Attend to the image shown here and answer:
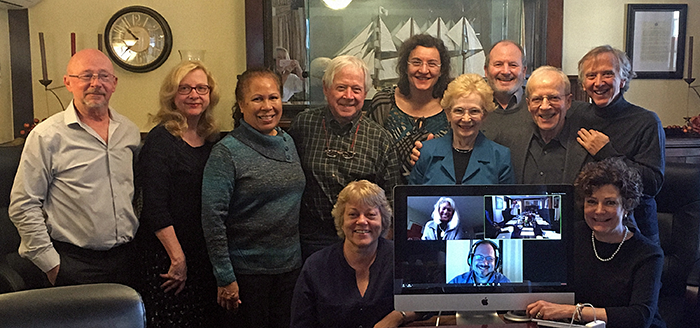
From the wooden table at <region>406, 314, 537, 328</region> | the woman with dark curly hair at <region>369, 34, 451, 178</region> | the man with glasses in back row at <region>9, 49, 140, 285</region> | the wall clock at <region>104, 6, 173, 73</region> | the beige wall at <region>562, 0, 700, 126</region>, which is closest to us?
the wooden table at <region>406, 314, 537, 328</region>

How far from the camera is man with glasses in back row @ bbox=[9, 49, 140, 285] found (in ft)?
6.91

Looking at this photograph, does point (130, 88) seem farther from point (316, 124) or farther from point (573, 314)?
point (573, 314)

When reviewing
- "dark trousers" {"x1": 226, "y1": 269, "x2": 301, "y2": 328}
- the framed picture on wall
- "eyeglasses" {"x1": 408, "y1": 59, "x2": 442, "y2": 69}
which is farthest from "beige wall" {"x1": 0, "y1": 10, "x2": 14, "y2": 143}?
the framed picture on wall

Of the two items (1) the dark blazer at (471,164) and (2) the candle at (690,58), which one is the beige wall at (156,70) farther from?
(2) the candle at (690,58)

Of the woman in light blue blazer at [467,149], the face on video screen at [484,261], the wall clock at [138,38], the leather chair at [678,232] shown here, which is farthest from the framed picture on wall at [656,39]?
the wall clock at [138,38]

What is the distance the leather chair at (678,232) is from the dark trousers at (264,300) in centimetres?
160

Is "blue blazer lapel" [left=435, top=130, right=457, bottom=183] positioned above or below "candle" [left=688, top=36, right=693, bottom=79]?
below

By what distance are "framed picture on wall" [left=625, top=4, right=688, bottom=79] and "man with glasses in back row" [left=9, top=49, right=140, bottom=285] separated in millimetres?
3201

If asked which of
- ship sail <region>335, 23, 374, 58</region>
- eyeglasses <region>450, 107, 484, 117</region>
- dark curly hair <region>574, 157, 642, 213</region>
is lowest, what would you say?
dark curly hair <region>574, 157, 642, 213</region>

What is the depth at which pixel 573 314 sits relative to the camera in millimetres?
1698

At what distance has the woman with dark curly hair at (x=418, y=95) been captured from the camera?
2.48 meters

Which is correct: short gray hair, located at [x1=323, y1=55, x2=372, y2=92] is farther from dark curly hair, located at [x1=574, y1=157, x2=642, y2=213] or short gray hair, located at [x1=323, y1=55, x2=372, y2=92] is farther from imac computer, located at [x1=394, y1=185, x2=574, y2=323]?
dark curly hair, located at [x1=574, y1=157, x2=642, y2=213]

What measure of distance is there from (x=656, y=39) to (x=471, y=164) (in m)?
2.47

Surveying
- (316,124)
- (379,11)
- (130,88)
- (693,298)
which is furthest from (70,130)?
(693,298)
